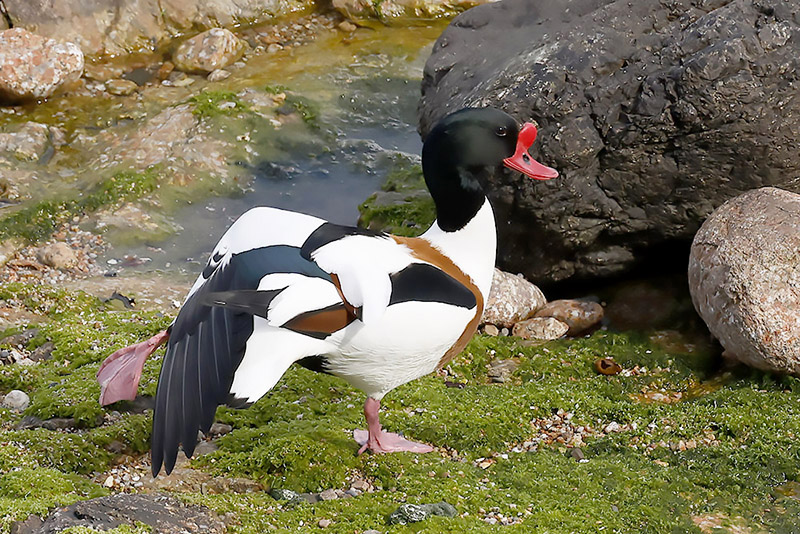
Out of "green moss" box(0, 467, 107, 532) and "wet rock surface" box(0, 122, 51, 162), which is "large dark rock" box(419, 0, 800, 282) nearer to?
"green moss" box(0, 467, 107, 532)

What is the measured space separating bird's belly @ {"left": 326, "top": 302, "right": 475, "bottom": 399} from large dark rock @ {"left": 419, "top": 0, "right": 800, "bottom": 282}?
2477mm

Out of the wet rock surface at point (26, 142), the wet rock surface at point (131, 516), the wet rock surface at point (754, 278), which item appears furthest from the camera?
the wet rock surface at point (26, 142)

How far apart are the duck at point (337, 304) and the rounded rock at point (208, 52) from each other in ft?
23.4

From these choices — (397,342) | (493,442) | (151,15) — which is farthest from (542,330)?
(151,15)

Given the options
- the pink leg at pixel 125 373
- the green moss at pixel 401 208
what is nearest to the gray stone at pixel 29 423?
the pink leg at pixel 125 373

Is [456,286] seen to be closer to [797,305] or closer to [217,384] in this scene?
[217,384]

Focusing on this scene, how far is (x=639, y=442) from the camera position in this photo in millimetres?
4977

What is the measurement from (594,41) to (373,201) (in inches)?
112

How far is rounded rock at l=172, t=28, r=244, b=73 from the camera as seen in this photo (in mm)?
11180

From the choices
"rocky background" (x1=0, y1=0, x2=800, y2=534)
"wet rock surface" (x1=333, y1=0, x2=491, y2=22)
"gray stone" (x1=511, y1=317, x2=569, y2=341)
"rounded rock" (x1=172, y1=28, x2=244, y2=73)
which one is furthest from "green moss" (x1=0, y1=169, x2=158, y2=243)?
"wet rock surface" (x1=333, y1=0, x2=491, y2=22)

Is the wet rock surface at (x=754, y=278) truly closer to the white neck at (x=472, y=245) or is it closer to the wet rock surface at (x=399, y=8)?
the white neck at (x=472, y=245)

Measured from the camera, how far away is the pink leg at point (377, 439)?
4.63 meters

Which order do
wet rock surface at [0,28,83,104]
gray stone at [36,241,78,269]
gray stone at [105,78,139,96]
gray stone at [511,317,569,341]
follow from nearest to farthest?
gray stone at [511,317,569,341]
gray stone at [36,241,78,269]
wet rock surface at [0,28,83,104]
gray stone at [105,78,139,96]

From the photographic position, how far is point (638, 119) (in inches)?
243
